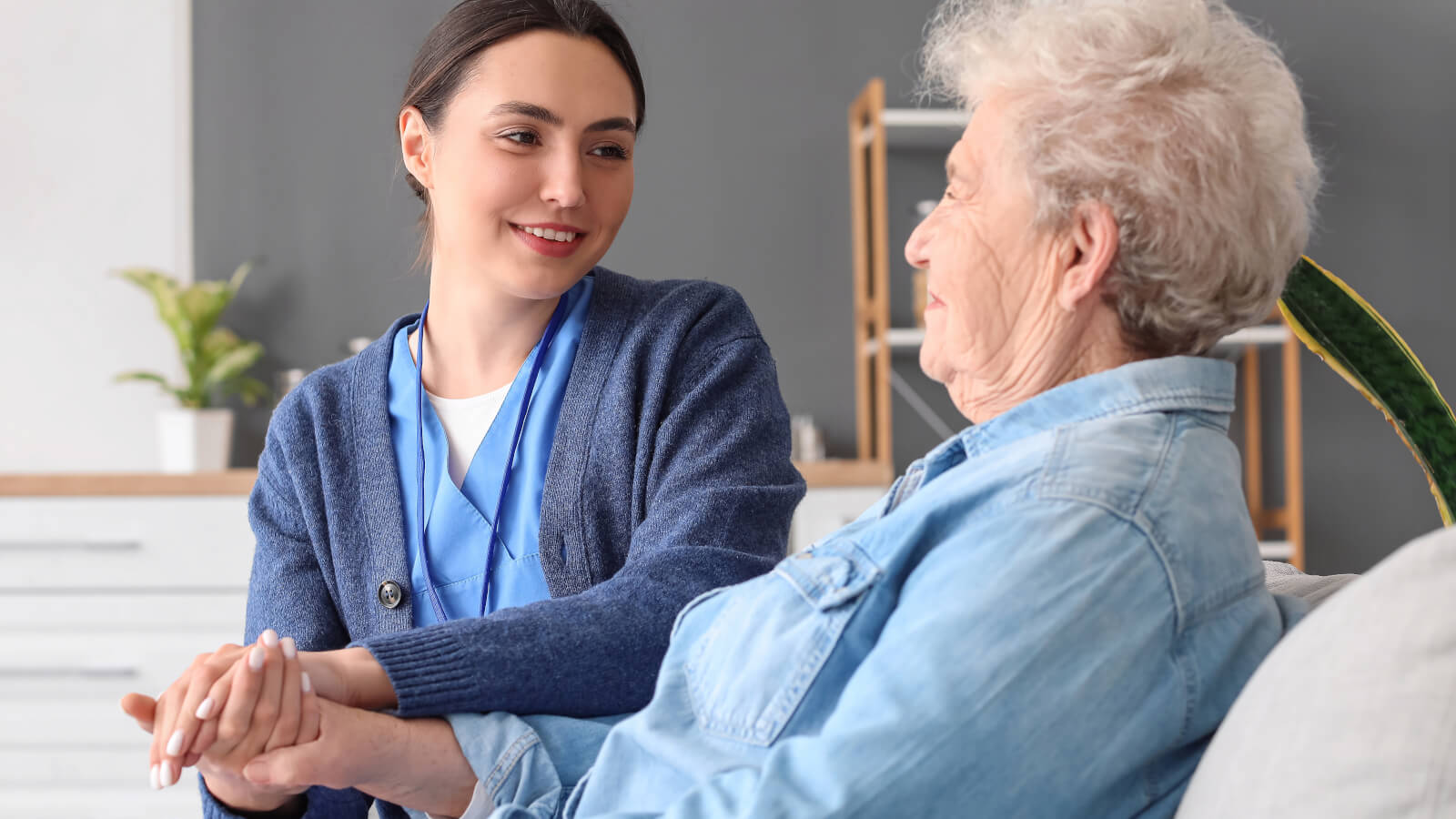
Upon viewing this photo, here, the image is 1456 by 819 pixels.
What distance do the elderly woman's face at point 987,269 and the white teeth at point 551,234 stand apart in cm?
49

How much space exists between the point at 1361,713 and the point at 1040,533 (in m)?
0.19

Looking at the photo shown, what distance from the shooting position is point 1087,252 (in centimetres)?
90

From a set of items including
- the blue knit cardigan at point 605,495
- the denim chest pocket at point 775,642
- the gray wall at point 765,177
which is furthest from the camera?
the gray wall at point 765,177

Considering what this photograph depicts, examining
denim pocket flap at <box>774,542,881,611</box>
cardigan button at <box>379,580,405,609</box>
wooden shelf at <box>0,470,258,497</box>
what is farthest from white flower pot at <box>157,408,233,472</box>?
denim pocket flap at <box>774,542,881,611</box>

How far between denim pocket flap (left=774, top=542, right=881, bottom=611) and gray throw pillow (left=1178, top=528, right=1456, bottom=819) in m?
0.24

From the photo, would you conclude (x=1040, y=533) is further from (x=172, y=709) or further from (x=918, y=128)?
(x=918, y=128)

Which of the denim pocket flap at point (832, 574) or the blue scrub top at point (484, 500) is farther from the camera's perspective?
the blue scrub top at point (484, 500)

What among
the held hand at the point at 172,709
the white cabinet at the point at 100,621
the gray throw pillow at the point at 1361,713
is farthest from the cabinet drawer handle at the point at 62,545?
the gray throw pillow at the point at 1361,713

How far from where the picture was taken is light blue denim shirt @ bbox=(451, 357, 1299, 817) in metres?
0.69

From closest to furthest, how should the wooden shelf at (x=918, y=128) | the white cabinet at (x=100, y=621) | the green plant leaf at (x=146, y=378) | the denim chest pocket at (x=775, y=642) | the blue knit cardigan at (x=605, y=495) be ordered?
the denim chest pocket at (x=775, y=642) → the blue knit cardigan at (x=605, y=495) → the white cabinet at (x=100, y=621) → the green plant leaf at (x=146, y=378) → the wooden shelf at (x=918, y=128)

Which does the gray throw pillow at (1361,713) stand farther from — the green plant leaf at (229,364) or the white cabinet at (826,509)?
the green plant leaf at (229,364)

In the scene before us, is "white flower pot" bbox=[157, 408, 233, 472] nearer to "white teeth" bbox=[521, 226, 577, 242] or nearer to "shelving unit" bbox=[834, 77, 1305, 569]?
"shelving unit" bbox=[834, 77, 1305, 569]

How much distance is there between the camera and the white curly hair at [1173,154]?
857mm

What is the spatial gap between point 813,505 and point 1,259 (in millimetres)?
2452
